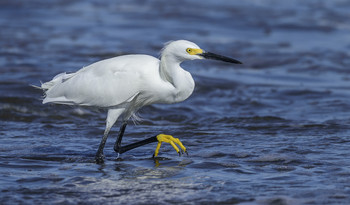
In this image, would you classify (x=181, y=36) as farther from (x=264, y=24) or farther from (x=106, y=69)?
(x=106, y=69)

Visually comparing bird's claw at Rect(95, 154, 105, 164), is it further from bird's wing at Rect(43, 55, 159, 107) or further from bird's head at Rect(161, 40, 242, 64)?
bird's head at Rect(161, 40, 242, 64)

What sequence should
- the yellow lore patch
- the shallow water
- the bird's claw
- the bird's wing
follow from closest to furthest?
1. the shallow water
2. the yellow lore patch
3. the bird's wing
4. the bird's claw

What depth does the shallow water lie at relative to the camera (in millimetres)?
6227

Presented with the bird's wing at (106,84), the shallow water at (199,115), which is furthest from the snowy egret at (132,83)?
the shallow water at (199,115)

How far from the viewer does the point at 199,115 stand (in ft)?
32.5

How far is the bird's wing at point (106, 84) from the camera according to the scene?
6938mm

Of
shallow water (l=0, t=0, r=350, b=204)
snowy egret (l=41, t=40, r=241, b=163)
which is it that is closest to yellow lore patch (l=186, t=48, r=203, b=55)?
snowy egret (l=41, t=40, r=241, b=163)

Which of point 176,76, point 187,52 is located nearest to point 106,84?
point 176,76

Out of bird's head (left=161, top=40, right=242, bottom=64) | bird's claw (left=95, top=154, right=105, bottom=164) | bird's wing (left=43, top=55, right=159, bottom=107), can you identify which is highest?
bird's head (left=161, top=40, right=242, bottom=64)

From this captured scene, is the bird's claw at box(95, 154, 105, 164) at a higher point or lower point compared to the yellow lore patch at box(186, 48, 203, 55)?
lower

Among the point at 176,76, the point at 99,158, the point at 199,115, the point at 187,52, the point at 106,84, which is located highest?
the point at 187,52

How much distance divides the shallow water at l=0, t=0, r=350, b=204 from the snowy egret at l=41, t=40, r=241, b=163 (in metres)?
0.71

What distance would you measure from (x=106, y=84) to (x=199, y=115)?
310 centimetres

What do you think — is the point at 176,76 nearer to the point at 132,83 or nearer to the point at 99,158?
the point at 132,83
